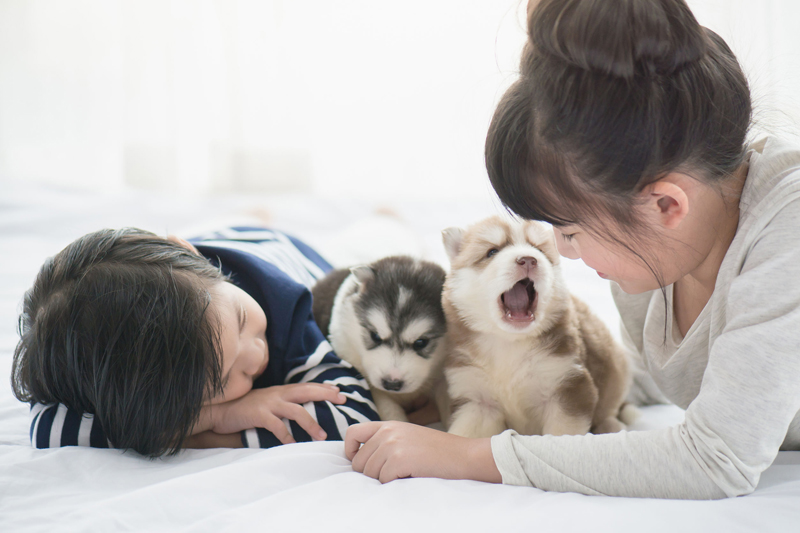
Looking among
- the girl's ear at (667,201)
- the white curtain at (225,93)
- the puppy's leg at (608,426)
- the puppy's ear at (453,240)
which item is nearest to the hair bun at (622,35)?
the girl's ear at (667,201)

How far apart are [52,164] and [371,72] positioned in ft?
5.59

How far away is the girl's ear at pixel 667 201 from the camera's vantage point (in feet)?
2.68

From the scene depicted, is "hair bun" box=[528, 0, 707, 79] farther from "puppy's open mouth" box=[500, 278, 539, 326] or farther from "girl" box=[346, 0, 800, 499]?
"puppy's open mouth" box=[500, 278, 539, 326]

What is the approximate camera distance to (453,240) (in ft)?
3.95

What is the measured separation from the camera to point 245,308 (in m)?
1.16

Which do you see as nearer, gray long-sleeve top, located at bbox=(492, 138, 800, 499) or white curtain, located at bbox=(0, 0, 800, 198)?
gray long-sleeve top, located at bbox=(492, 138, 800, 499)

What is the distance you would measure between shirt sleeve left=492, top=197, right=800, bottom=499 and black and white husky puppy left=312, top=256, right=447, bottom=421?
0.39 meters

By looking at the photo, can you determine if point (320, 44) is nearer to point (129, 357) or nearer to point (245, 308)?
point (245, 308)

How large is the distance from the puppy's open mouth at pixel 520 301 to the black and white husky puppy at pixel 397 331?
19cm

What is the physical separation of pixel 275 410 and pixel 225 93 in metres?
2.54

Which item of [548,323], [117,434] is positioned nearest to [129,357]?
[117,434]

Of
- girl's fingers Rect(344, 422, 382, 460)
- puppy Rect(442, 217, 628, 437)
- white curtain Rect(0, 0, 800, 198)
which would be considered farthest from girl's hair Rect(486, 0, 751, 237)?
white curtain Rect(0, 0, 800, 198)

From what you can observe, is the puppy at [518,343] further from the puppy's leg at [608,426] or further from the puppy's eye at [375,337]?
the puppy's eye at [375,337]

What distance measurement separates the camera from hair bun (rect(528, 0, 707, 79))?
73 centimetres
